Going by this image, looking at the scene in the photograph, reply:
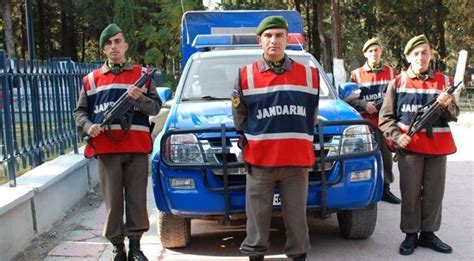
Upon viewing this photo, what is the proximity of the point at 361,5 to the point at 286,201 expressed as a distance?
36.1 m

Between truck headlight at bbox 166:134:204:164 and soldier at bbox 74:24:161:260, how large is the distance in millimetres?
198

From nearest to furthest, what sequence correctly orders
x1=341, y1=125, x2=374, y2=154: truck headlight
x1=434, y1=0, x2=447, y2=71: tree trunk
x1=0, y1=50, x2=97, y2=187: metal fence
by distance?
x1=341, y1=125, x2=374, y2=154: truck headlight
x1=0, y1=50, x2=97, y2=187: metal fence
x1=434, y1=0, x2=447, y2=71: tree trunk

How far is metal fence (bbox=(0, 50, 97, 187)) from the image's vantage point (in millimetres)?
5219

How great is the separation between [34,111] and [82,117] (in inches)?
84.2

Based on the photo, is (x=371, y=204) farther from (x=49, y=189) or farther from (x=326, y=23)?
(x=326, y=23)

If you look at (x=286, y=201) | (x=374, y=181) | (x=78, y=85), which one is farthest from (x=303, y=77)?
(x=78, y=85)

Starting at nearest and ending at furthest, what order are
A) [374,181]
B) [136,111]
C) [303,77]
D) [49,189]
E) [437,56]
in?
[303,77] < [136,111] < [374,181] < [49,189] < [437,56]

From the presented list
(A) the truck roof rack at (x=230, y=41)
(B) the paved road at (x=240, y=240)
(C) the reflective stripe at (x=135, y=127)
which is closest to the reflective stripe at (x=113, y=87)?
(C) the reflective stripe at (x=135, y=127)

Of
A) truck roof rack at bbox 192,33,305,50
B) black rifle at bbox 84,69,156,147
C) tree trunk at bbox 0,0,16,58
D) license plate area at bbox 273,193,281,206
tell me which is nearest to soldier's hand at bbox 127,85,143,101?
black rifle at bbox 84,69,156,147

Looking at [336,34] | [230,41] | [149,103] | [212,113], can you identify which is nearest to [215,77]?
[212,113]

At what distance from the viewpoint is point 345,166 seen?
4.51 meters

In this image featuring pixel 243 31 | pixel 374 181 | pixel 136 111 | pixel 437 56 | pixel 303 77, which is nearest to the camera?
pixel 303 77

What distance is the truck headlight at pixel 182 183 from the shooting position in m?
4.44

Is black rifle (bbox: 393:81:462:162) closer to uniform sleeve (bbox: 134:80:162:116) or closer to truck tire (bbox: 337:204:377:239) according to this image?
truck tire (bbox: 337:204:377:239)
